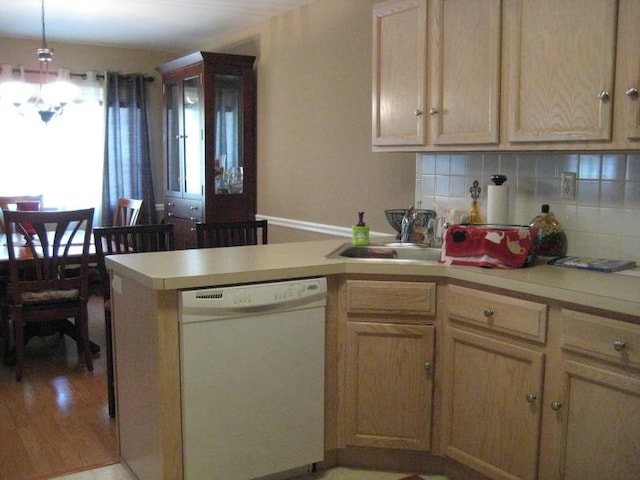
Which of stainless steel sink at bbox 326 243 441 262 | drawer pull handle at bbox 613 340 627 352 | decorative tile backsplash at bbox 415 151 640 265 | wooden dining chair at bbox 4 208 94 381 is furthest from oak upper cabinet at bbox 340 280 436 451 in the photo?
wooden dining chair at bbox 4 208 94 381

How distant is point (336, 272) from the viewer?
2514 millimetres

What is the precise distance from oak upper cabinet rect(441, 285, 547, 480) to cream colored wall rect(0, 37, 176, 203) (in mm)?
4611

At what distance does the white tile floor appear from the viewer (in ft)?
8.48

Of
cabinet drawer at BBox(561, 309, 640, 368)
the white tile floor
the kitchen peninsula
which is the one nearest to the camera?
cabinet drawer at BBox(561, 309, 640, 368)

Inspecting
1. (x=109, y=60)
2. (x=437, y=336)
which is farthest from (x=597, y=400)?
(x=109, y=60)

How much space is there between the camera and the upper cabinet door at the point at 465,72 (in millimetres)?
2502

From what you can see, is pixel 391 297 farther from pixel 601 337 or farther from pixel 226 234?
pixel 226 234

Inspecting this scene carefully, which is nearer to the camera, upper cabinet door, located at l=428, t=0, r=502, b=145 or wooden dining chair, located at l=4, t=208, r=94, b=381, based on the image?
upper cabinet door, located at l=428, t=0, r=502, b=145

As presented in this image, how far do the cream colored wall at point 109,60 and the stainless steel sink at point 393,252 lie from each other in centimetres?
392

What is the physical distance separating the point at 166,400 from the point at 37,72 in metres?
4.51

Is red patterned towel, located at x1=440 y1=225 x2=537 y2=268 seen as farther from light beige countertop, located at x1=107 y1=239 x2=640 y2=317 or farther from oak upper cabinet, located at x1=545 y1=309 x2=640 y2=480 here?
oak upper cabinet, located at x1=545 y1=309 x2=640 y2=480

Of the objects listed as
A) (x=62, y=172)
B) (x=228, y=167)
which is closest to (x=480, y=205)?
(x=228, y=167)

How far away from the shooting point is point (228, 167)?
4949mm

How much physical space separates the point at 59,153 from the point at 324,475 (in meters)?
4.39
